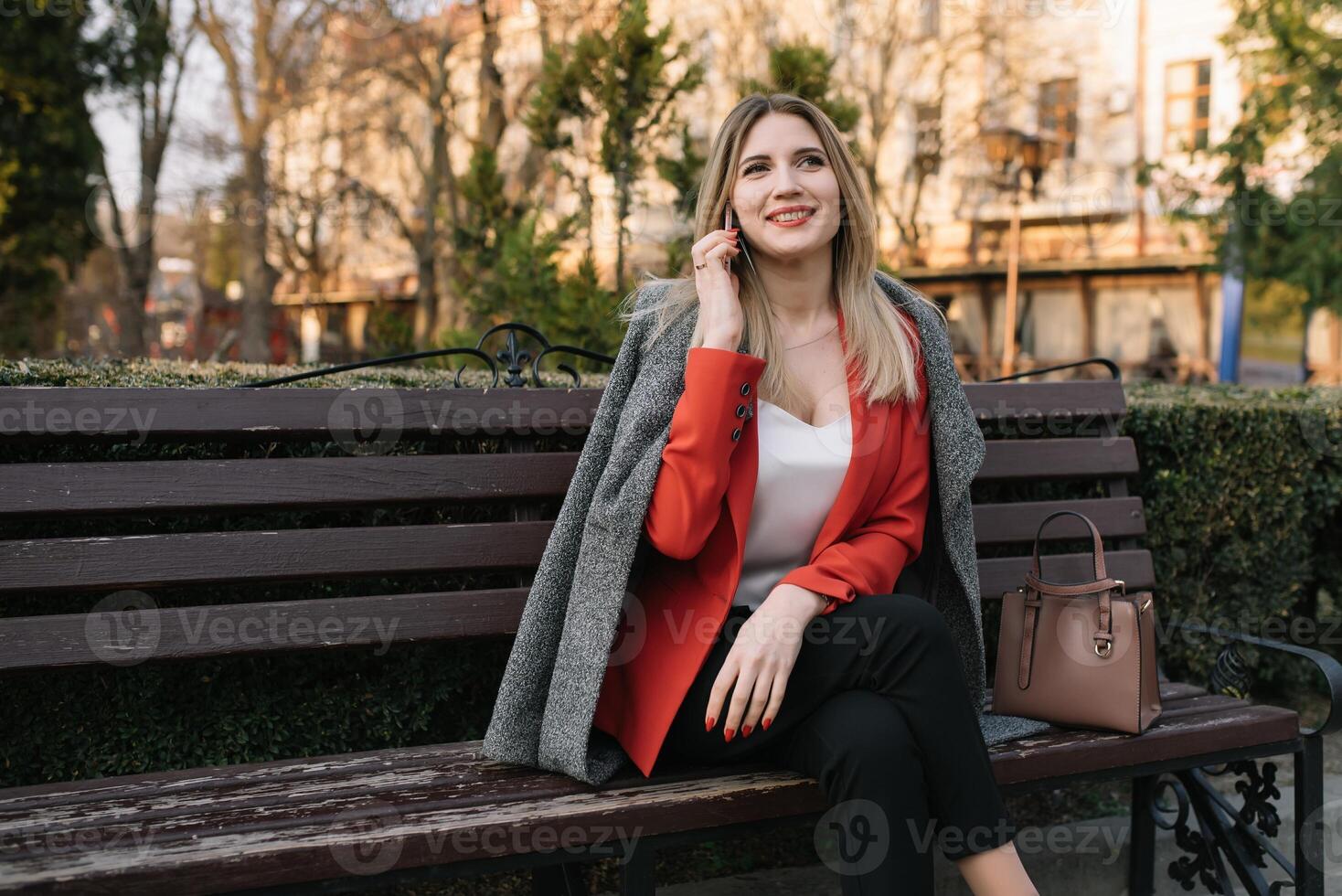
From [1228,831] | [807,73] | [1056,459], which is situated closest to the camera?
[1228,831]

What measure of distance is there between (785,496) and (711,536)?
19 cm

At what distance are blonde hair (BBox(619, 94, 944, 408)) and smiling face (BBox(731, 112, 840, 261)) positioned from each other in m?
0.03

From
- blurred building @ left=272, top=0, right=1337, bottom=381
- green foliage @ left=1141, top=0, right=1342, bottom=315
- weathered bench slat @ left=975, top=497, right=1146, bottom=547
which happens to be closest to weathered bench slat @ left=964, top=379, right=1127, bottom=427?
weathered bench slat @ left=975, top=497, right=1146, bottom=547

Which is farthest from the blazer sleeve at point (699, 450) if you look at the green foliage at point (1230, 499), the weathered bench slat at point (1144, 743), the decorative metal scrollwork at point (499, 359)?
the green foliage at point (1230, 499)

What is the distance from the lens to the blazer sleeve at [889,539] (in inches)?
92.0

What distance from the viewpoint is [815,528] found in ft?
8.29

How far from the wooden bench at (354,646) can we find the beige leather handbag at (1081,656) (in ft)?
0.20

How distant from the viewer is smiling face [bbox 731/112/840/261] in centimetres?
259

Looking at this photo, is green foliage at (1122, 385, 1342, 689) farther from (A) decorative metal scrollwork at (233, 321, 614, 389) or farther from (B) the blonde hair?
(A) decorative metal scrollwork at (233, 321, 614, 389)

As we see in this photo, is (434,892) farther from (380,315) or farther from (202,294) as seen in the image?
(202,294)

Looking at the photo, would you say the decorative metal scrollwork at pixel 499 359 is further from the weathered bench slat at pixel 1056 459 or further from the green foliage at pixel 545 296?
the green foliage at pixel 545 296

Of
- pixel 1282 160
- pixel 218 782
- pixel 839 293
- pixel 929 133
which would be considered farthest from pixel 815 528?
pixel 929 133

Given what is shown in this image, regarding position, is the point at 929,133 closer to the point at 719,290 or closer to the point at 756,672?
the point at 719,290

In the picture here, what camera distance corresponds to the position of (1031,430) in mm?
3344
